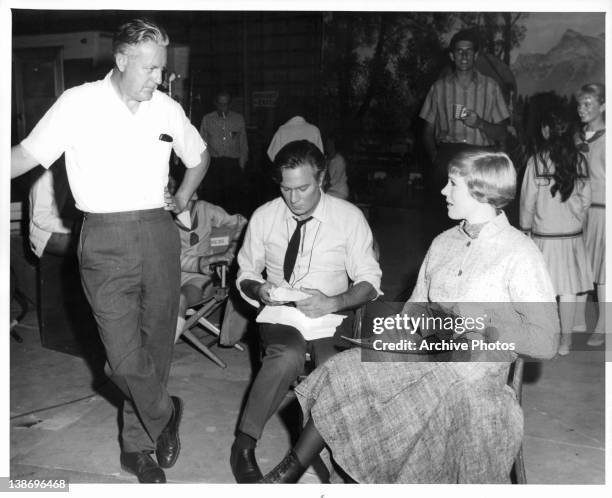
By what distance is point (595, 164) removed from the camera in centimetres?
406

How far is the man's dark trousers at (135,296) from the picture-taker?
8.59 feet

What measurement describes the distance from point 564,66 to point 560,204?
178cm

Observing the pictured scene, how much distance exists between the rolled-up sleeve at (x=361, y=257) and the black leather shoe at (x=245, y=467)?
88 centimetres

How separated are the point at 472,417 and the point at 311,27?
9.40 m

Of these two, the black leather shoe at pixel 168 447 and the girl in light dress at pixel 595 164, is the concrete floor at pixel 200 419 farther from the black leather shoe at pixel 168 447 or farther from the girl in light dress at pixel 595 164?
the girl in light dress at pixel 595 164

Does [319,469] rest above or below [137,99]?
below

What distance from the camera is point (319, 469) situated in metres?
2.88

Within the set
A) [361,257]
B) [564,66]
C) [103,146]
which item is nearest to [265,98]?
[564,66]

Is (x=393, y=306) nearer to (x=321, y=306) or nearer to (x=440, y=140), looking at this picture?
(x=321, y=306)

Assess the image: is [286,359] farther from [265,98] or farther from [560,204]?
[265,98]

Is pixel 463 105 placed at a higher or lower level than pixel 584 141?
higher

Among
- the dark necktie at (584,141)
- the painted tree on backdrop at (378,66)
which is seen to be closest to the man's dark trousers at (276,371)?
the dark necktie at (584,141)

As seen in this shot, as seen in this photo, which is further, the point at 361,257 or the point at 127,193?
the point at 361,257
